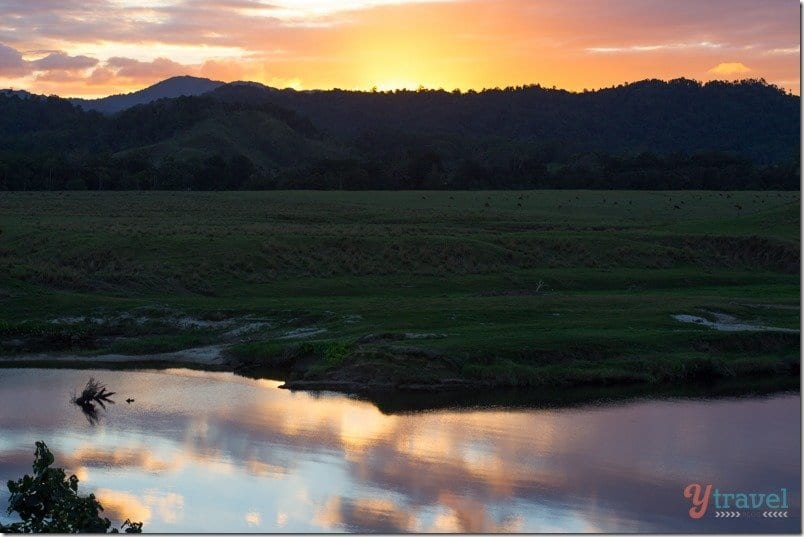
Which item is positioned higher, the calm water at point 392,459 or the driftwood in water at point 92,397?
the driftwood in water at point 92,397

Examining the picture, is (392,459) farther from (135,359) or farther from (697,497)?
(135,359)

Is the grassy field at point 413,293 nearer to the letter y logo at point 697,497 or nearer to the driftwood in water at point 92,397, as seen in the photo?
the driftwood in water at point 92,397

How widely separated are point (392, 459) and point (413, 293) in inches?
1050

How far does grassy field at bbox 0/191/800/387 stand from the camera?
4253 cm

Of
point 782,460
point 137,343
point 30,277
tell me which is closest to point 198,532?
point 782,460

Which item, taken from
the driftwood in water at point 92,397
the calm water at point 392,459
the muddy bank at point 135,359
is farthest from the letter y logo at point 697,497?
the muddy bank at point 135,359

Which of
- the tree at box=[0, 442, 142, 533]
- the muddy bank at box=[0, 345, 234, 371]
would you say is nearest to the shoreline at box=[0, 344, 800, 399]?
the muddy bank at box=[0, 345, 234, 371]

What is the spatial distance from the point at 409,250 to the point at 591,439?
108 feet

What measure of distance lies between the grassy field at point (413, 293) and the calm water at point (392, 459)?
15.0 ft

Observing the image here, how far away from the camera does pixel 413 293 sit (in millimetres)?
57281

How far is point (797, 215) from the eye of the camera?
277 feet

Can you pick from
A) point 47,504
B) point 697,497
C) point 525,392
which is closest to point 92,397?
point 525,392

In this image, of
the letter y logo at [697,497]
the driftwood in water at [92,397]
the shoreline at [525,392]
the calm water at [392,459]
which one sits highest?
the driftwood in water at [92,397]

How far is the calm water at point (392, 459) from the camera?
85.3 ft
